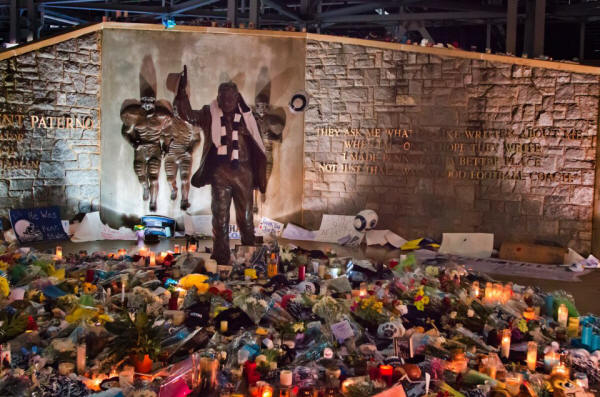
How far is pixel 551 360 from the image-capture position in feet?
15.6

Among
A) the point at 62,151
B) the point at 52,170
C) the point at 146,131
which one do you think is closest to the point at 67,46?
the point at 62,151

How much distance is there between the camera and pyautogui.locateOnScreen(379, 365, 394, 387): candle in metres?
A: 4.33

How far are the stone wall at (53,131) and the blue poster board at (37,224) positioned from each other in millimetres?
214

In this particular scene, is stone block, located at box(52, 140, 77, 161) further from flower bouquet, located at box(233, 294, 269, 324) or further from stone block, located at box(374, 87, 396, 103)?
flower bouquet, located at box(233, 294, 269, 324)

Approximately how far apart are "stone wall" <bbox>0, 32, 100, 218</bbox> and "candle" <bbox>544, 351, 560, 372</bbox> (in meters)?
A: 7.81

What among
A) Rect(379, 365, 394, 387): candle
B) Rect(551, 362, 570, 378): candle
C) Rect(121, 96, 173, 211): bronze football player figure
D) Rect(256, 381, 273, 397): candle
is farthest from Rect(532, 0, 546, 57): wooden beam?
Rect(256, 381, 273, 397): candle

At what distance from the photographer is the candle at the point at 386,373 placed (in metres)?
4.33

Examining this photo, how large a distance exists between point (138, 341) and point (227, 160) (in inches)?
128

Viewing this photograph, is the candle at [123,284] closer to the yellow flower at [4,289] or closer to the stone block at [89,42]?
the yellow flower at [4,289]

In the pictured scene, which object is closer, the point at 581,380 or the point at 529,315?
the point at 581,380

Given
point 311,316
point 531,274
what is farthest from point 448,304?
point 531,274

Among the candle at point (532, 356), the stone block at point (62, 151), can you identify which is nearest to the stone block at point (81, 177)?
the stone block at point (62, 151)

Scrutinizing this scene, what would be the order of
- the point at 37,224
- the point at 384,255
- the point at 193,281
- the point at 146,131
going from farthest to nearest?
the point at 146,131, the point at 37,224, the point at 384,255, the point at 193,281

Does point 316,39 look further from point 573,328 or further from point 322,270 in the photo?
point 573,328
